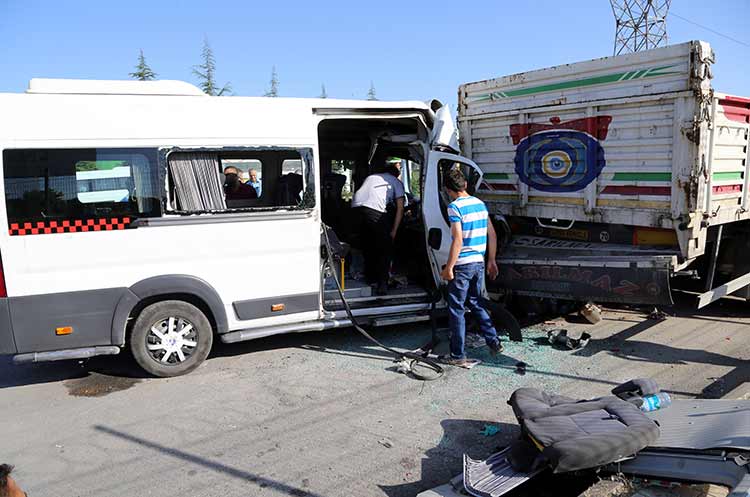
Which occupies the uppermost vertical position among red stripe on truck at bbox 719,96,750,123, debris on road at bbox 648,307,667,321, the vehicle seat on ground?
red stripe on truck at bbox 719,96,750,123

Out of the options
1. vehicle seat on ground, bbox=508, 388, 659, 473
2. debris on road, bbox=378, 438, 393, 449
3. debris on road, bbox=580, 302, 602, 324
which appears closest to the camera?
vehicle seat on ground, bbox=508, 388, 659, 473

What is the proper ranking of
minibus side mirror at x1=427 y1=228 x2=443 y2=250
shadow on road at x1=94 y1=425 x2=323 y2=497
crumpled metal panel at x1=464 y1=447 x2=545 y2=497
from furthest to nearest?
minibus side mirror at x1=427 y1=228 x2=443 y2=250
shadow on road at x1=94 y1=425 x2=323 y2=497
crumpled metal panel at x1=464 y1=447 x2=545 y2=497

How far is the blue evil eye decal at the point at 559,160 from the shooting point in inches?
235

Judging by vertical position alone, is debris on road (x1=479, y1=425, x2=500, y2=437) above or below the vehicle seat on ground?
below

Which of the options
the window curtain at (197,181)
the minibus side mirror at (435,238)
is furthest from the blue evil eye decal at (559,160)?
the window curtain at (197,181)

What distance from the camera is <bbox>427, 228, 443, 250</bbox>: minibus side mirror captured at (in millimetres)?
6152

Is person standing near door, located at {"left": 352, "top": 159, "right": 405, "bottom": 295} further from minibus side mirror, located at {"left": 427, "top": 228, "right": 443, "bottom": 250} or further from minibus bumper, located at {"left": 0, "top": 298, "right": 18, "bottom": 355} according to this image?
minibus bumper, located at {"left": 0, "top": 298, "right": 18, "bottom": 355}

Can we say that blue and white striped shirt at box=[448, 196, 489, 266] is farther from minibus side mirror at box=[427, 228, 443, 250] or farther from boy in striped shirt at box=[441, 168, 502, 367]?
minibus side mirror at box=[427, 228, 443, 250]

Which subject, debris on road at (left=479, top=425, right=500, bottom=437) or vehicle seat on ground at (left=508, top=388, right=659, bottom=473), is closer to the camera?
vehicle seat on ground at (left=508, top=388, right=659, bottom=473)

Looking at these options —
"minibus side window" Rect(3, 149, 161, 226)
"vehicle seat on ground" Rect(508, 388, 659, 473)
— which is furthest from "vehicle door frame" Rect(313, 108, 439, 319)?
"vehicle seat on ground" Rect(508, 388, 659, 473)

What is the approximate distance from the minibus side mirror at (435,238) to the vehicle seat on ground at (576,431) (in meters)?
2.53

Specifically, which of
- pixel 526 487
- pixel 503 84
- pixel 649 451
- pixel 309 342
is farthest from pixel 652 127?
pixel 309 342

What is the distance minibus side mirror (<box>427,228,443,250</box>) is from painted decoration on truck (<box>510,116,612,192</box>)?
133 centimetres

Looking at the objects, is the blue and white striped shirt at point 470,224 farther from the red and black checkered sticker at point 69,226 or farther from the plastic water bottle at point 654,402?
the red and black checkered sticker at point 69,226
